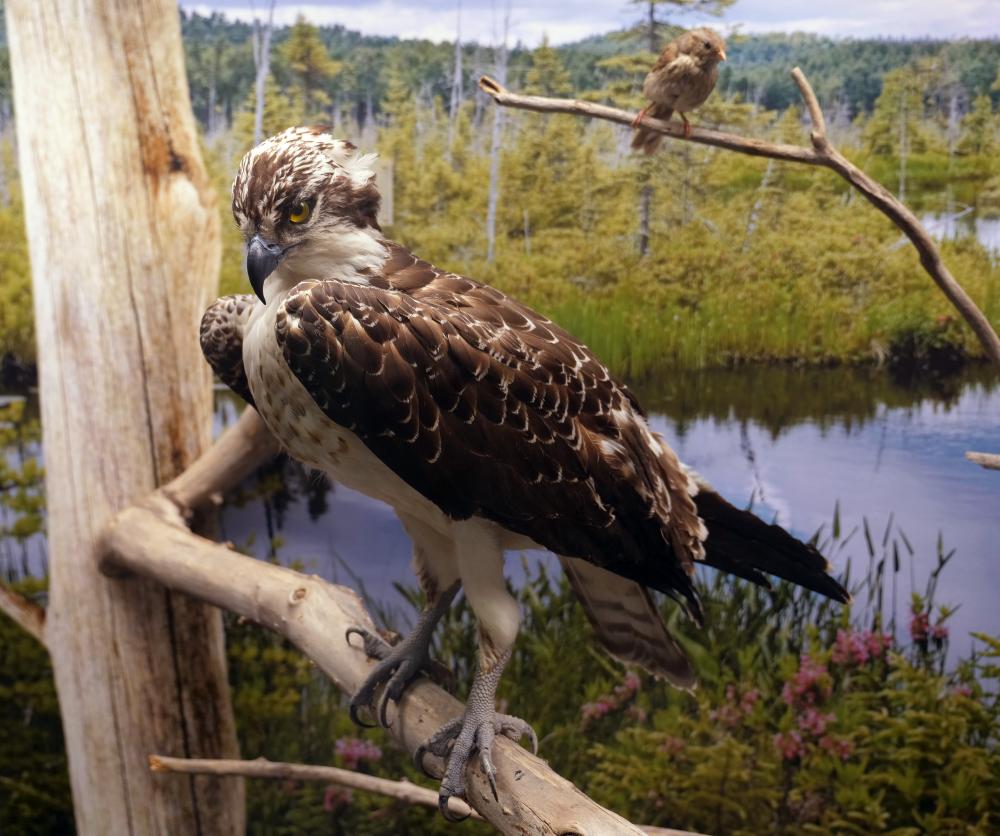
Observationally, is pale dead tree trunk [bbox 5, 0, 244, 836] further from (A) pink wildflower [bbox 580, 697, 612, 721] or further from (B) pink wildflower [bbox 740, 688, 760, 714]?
(B) pink wildflower [bbox 740, 688, 760, 714]

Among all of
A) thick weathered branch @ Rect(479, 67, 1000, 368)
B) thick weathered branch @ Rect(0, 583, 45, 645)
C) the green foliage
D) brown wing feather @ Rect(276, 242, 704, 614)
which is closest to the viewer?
brown wing feather @ Rect(276, 242, 704, 614)

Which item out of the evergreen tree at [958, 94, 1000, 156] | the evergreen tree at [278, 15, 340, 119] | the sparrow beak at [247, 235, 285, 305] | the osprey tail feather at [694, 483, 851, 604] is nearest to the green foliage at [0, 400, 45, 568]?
the evergreen tree at [278, 15, 340, 119]

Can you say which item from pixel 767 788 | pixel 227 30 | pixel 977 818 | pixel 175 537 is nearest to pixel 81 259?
pixel 175 537

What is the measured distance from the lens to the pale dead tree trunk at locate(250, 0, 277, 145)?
7.47 ft

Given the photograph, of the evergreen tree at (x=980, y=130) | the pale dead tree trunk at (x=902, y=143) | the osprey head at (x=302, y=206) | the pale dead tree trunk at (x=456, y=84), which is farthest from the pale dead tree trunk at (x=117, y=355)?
the evergreen tree at (x=980, y=130)

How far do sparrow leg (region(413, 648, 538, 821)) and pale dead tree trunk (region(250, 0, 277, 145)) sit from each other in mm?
1508

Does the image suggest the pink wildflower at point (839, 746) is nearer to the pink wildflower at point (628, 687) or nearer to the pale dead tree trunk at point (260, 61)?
the pink wildflower at point (628, 687)

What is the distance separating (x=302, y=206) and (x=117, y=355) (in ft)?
3.19

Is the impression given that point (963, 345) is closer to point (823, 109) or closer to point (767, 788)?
point (823, 109)

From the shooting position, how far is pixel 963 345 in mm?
1896

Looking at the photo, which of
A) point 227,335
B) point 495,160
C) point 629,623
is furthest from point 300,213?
point 495,160

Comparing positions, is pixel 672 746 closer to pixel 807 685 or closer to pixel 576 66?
pixel 807 685

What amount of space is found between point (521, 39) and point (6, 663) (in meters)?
2.01

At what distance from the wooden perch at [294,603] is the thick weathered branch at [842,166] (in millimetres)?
805
